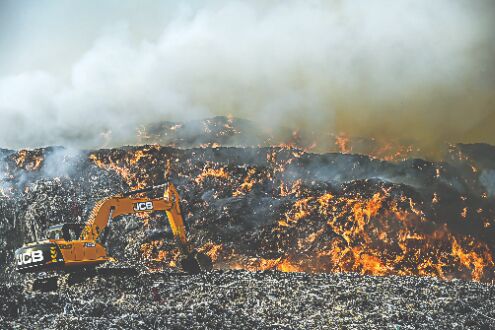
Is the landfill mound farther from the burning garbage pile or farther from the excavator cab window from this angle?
the burning garbage pile

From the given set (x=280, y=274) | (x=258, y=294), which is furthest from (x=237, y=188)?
(x=258, y=294)

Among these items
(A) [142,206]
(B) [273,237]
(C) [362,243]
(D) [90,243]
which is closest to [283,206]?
(B) [273,237]

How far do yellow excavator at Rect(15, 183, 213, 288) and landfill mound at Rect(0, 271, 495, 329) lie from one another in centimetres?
79

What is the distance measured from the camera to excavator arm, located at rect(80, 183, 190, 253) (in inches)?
642

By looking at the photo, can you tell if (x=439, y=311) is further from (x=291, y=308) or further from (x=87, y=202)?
(x=87, y=202)

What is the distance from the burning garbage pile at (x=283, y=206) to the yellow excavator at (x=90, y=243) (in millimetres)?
7849

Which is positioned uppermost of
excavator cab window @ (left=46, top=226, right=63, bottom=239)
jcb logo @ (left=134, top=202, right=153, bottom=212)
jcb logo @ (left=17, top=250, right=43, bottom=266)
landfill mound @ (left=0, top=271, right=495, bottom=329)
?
jcb logo @ (left=134, top=202, right=153, bottom=212)

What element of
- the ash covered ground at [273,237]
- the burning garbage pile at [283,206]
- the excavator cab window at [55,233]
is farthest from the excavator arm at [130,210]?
the burning garbage pile at [283,206]

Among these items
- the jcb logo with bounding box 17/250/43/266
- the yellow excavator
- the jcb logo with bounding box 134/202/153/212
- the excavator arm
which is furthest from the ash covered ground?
the jcb logo with bounding box 134/202/153/212

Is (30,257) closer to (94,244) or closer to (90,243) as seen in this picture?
(90,243)

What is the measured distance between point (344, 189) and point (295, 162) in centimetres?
800

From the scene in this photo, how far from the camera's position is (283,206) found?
31.6 metres

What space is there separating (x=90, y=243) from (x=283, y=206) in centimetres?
1756

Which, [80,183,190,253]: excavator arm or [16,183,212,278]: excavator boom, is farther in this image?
[80,183,190,253]: excavator arm
